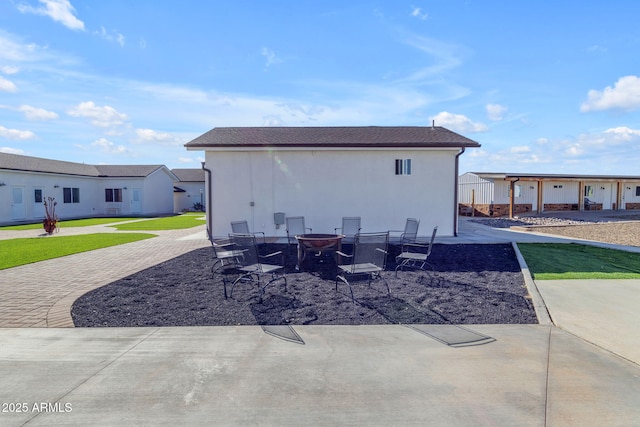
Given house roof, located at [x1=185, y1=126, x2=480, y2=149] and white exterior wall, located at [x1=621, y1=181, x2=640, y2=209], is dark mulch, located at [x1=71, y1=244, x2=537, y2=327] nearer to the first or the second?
house roof, located at [x1=185, y1=126, x2=480, y2=149]

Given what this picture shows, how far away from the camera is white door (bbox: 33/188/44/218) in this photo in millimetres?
24656

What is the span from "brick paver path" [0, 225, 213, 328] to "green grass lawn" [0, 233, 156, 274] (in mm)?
668

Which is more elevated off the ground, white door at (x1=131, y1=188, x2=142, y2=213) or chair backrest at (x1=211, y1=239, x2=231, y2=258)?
white door at (x1=131, y1=188, x2=142, y2=213)

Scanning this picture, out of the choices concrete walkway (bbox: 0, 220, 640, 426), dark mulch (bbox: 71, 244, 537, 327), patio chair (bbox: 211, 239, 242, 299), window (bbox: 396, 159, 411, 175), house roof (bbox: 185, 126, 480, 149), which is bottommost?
concrete walkway (bbox: 0, 220, 640, 426)

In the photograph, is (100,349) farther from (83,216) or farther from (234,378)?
(83,216)

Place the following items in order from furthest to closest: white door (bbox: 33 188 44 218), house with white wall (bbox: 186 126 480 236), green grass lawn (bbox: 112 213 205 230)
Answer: white door (bbox: 33 188 44 218) → green grass lawn (bbox: 112 213 205 230) → house with white wall (bbox: 186 126 480 236)

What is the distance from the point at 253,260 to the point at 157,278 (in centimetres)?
221

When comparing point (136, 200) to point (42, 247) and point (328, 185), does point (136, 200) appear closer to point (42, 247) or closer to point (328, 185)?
point (42, 247)

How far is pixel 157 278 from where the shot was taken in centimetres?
716

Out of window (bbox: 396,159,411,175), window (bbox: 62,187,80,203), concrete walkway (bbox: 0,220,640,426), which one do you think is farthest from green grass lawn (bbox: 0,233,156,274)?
window (bbox: 62,187,80,203)

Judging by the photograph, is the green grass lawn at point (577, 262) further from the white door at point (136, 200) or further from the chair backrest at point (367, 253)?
the white door at point (136, 200)

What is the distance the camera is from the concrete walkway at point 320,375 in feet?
9.11

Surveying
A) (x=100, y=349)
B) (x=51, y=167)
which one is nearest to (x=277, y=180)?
(x=100, y=349)

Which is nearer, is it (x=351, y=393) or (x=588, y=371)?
(x=351, y=393)
